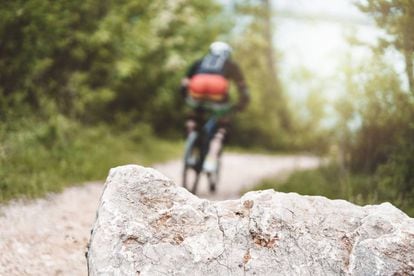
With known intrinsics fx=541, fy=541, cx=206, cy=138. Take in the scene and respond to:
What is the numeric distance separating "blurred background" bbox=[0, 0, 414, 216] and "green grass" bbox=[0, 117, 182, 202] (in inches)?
0.7

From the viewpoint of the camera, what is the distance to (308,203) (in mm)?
3494

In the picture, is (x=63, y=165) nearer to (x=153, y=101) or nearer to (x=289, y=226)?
(x=289, y=226)

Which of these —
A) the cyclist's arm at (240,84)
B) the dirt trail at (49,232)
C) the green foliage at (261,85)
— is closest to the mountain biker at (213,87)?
the cyclist's arm at (240,84)

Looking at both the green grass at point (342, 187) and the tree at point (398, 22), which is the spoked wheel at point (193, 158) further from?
the tree at point (398, 22)

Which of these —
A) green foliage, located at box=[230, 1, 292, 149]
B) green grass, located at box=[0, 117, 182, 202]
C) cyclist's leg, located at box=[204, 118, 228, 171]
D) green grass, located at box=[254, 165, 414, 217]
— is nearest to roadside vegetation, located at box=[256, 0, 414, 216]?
green grass, located at box=[254, 165, 414, 217]

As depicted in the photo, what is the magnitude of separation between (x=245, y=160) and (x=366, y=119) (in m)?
6.34

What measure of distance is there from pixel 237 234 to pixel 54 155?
426 centimetres

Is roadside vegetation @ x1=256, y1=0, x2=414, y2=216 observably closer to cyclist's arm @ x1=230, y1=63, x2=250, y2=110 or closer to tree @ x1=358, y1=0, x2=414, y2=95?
tree @ x1=358, y1=0, x2=414, y2=95

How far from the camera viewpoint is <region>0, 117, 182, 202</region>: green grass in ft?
18.4

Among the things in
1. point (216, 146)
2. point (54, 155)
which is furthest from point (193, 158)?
point (54, 155)

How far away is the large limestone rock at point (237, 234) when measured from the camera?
307 cm

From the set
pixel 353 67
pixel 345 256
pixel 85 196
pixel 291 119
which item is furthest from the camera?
pixel 291 119

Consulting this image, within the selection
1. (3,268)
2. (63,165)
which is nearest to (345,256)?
(3,268)

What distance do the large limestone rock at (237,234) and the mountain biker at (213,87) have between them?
3109 mm
